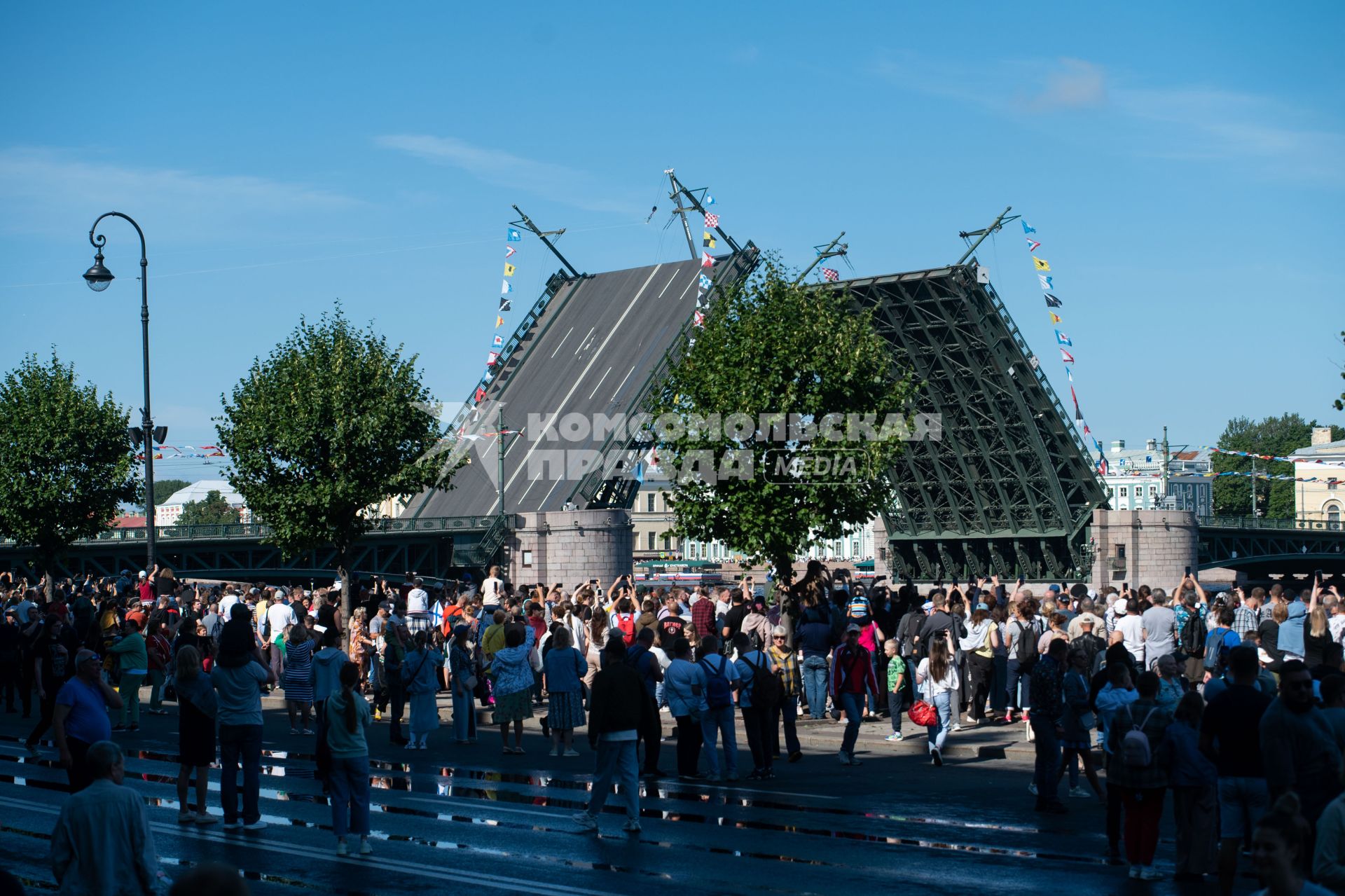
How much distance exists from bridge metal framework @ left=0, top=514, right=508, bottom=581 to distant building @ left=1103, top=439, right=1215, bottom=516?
8256cm

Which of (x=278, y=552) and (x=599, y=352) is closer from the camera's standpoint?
(x=599, y=352)

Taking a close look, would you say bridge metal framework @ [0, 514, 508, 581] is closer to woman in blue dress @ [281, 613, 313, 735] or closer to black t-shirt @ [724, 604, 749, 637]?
woman in blue dress @ [281, 613, 313, 735]

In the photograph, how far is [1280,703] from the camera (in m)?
10.3

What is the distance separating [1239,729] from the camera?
420 inches

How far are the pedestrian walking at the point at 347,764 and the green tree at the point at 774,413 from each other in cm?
1675

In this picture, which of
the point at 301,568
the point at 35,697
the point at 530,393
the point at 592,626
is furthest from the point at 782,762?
the point at 301,568

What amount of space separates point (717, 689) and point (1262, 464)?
159141mm

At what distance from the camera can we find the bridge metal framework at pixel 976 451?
2238 inches

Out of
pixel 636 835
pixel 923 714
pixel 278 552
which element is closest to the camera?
pixel 636 835

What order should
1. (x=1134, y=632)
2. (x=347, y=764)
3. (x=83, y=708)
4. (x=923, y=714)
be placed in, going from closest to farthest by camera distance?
A: (x=347, y=764) → (x=83, y=708) → (x=923, y=714) → (x=1134, y=632)

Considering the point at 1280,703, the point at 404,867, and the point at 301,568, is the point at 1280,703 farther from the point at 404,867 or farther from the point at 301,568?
the point at 301,568

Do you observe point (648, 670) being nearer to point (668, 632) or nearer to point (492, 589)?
point (668, 632)

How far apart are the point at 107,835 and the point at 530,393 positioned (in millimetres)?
55650

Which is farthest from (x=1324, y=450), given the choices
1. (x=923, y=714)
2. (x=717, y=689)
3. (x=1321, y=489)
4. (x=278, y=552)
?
(x=717, y=689)
